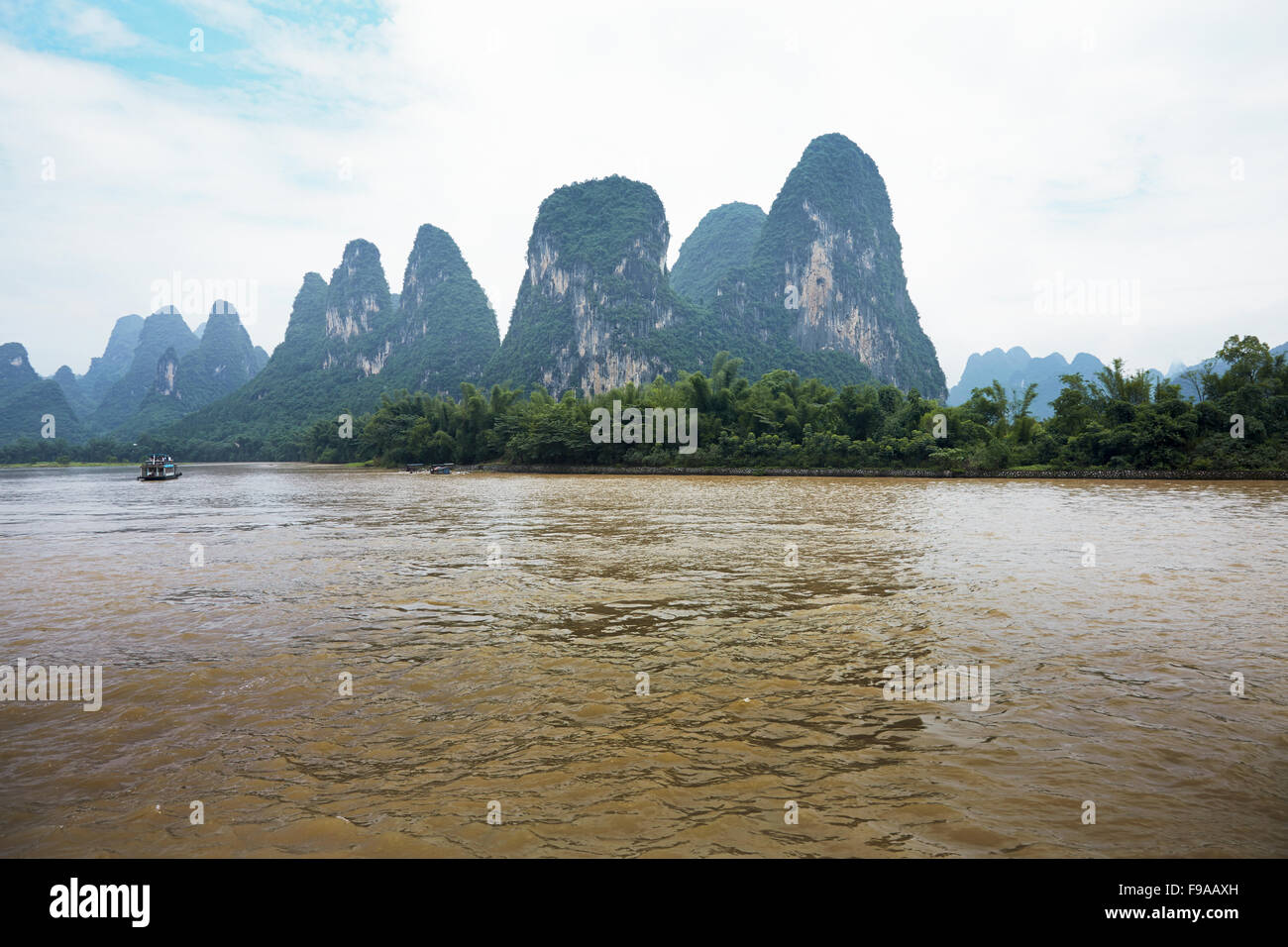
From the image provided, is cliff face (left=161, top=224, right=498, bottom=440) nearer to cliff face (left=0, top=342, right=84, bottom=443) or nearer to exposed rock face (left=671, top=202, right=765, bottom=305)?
cliff face (left=0, top=342, right=84, bottom=443)

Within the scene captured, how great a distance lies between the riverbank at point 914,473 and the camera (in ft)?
Result: 114

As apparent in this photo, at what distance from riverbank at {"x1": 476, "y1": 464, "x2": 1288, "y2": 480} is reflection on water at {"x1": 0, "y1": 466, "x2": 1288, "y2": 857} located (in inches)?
1166

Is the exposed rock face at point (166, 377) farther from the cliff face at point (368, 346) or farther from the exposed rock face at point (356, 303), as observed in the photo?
the exposed rock face at point (356, 303)

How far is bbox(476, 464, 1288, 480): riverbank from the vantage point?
3488cm

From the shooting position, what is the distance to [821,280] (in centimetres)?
12625

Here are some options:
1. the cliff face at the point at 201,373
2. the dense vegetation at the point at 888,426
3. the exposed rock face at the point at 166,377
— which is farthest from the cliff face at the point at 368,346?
the dense vegetation at the point at 888,426

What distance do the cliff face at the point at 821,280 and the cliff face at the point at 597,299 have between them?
16237mm

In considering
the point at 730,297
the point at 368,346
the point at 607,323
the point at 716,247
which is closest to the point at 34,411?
the point at 368,346

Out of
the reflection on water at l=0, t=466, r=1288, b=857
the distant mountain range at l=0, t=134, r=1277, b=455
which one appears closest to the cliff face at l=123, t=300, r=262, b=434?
the distant mountain range at l=0, t=134, r=1277, b=455

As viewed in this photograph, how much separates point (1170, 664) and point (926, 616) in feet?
7.55
